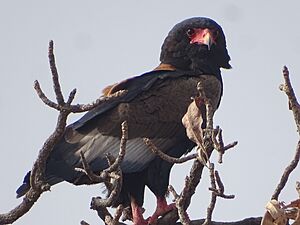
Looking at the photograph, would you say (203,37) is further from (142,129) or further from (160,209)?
(160,209)

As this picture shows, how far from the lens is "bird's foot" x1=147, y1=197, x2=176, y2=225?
612cm

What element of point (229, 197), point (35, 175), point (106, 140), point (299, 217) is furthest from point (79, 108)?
point (106, 140)

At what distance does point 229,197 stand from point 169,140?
8.22ft

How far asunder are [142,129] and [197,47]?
1.08 metres

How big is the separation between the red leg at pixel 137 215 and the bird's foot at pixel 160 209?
0.07 metres

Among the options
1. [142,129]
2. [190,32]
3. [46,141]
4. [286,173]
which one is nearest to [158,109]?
[142,129]

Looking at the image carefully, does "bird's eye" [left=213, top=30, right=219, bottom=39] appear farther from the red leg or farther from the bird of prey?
the red leg

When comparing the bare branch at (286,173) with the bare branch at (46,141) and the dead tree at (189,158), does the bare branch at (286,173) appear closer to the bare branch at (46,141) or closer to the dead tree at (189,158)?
the dead tree at (189,158)

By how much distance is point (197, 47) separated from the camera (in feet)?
24.1

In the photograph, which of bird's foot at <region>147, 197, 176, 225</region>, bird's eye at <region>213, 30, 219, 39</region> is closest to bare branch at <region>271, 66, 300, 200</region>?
bird's foot at <region>147, 197, 176, 225</region>

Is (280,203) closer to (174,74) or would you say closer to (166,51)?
(174,74)

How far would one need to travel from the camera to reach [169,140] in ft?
21.6

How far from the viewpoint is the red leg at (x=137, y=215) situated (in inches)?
245

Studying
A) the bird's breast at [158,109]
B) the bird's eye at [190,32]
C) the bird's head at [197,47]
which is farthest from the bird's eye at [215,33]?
the bird's breast at [158,109]
